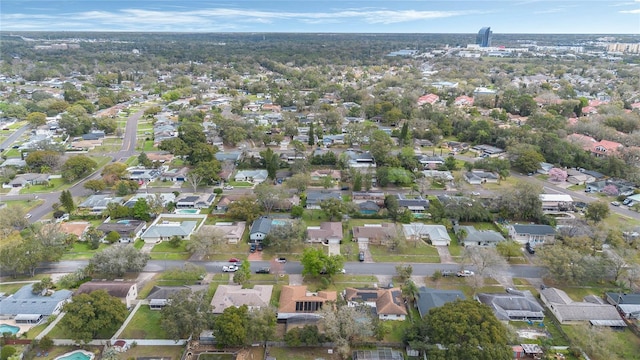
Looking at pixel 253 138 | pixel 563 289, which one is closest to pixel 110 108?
pixel 253 138

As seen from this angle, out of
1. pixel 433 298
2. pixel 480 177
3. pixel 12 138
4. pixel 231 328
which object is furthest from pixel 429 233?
pixel 12 138

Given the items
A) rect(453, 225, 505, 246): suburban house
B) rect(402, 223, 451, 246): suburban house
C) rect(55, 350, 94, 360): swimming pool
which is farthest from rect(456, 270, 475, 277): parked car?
rect(55, 350, 94, 360): swimming pool

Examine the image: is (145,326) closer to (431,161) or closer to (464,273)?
(464,273)

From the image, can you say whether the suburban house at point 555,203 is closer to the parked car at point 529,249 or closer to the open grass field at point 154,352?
the parked car at point 529,249

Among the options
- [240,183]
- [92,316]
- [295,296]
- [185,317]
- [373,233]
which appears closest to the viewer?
[185,317]

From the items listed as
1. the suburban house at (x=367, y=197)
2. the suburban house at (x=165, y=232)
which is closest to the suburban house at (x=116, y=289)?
the suburban house at (x=165, y=232)

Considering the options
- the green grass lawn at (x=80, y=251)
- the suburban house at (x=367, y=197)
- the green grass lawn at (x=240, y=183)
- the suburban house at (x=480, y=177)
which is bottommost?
the green grass lawn at (x=80, y=251)

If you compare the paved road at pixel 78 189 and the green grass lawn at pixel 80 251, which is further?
the paved road at pixel 78 189
